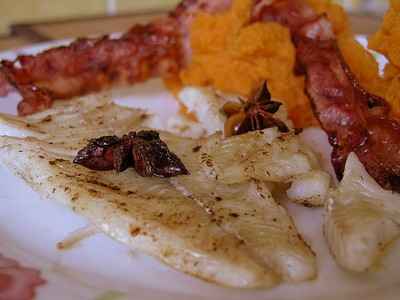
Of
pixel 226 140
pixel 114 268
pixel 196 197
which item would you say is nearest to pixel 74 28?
pixel 226 140

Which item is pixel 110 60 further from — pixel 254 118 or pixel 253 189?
pixel 253 189

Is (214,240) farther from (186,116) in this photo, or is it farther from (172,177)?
(186,116)

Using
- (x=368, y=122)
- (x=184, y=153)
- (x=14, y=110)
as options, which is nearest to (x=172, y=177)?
(x=184, y=153)

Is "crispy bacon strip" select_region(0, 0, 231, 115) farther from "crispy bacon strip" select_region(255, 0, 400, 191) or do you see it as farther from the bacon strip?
"crispy bacon strip" select_region(255, 0, 400, 191)

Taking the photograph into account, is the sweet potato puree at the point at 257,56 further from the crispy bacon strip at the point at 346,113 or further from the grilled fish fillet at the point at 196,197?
the grilled fish fillet at the point at 196,197

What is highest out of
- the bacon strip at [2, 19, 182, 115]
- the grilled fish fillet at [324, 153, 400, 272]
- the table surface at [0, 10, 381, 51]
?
the grilled fish fillet at [324, 153, 400, 272]

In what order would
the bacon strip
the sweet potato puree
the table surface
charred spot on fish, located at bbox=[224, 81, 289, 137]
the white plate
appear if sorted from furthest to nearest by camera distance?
the table surface < the bacon strip < the sweet potato puree < charred spot on fish, located at bbox=[224, 81, 289, 137] < the white plate

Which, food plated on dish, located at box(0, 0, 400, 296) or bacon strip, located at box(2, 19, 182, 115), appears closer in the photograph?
food plated on dish, located at box(0, 0, 400, 296)

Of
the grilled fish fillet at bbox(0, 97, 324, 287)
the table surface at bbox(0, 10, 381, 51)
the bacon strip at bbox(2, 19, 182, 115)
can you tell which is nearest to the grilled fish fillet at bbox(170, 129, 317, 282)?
the grilled fish fillet at bbox(0, 97, 324, 287)

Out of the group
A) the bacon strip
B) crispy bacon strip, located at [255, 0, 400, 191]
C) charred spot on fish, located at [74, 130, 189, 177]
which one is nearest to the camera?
charred spot on fish, located at [74, 130, 189, 177]
